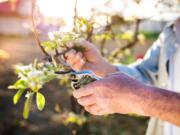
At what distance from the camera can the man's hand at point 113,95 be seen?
1.97 meters

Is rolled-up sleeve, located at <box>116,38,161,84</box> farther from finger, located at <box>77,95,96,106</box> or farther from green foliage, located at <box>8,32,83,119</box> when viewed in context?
finger, located at <box>77,95,96,106</box>

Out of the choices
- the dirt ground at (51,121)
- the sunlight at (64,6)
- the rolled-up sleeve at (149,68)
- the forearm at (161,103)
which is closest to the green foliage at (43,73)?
the sunlight at (64,6)

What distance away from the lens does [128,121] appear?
21.9 feet

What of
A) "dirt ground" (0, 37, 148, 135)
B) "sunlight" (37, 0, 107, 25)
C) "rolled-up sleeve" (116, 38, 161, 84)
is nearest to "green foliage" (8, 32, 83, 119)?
"sunlight" (37, 0, 107, 25)

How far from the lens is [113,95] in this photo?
1974 mm

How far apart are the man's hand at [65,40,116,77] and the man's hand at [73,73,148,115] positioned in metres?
0.31

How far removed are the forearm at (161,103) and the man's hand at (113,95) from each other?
26mm

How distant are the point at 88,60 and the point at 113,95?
618mm

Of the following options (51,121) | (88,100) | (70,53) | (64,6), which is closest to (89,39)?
(64,6)

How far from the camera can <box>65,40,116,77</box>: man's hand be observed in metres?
2.33

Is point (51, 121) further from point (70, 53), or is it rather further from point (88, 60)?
point (70, 53)

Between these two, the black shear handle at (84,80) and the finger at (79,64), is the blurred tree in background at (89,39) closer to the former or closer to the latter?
the finger at (79,64)

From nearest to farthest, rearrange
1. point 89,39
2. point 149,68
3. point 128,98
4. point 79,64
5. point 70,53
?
point 128,98, point 70,53, point 79,64, point 149,68, point 89,39

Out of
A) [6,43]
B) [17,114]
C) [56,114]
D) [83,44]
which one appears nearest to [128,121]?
[56,114]
